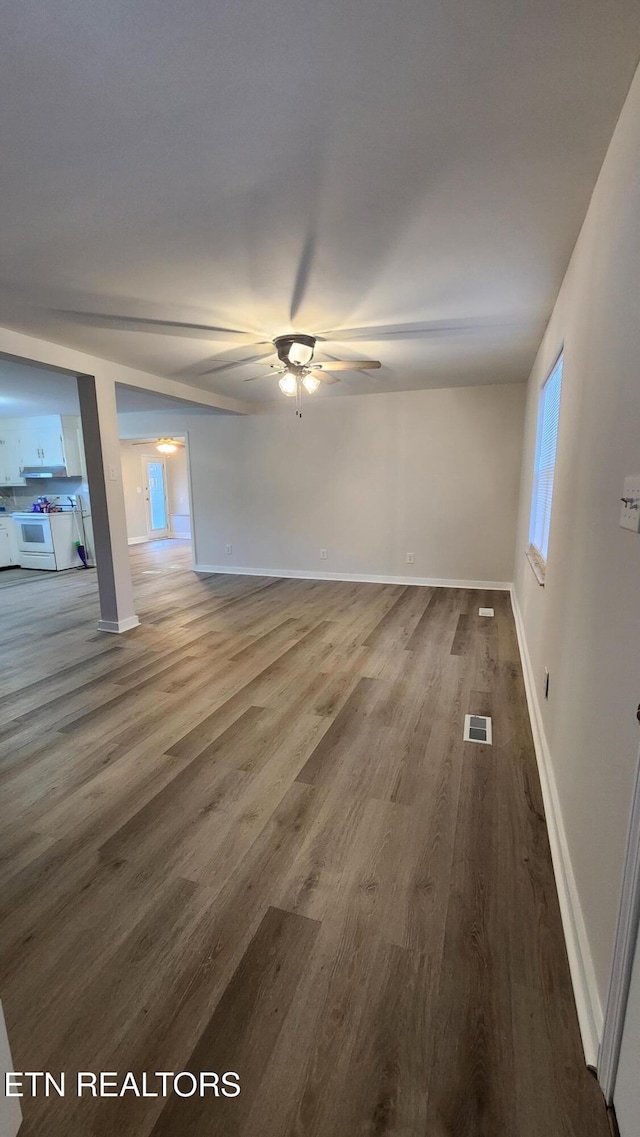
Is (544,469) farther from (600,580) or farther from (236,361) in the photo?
(236,361)

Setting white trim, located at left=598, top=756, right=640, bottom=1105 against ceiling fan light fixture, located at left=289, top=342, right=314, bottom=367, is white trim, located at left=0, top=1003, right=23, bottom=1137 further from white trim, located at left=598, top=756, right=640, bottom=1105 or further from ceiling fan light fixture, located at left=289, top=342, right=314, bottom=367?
ceiling fan light fixture, located at left=289, top=342, right=314, bottom=367

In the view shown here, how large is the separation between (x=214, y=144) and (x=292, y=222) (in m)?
0.48

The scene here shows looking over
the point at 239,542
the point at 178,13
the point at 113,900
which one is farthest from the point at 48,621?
the point at 178,13

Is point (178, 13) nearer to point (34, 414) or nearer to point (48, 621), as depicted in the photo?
point (48, 621)

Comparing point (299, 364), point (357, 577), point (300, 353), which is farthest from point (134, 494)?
point (300, 353)

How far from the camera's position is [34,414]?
286 inches

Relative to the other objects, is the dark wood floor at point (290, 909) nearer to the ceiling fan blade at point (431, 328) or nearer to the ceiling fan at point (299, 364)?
the ceiling fan at point (299, 364)

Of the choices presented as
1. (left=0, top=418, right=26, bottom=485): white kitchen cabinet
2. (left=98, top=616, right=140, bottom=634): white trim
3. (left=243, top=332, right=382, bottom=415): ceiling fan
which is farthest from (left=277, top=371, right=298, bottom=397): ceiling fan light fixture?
(left=0, top=418, right=26, bottom=485): white kitchen cabinet

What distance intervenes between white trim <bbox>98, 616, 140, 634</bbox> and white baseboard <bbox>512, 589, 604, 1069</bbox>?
3.57 meters

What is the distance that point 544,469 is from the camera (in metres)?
3.10

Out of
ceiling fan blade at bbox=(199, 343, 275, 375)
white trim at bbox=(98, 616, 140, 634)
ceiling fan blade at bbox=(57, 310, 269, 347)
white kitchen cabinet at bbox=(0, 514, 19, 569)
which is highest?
ceiling fan blade at bbox=(199, 343, 275, 375)

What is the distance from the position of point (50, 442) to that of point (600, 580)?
815 cm

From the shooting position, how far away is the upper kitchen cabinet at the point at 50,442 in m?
7.30

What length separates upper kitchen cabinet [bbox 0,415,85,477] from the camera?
7297 mm
